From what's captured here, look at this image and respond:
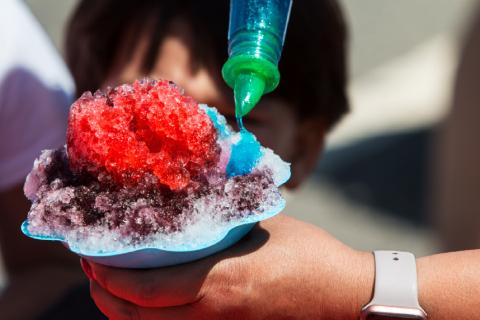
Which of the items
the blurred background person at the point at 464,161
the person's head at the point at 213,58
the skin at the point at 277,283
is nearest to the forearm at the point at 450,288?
the skin at the point at 277,283

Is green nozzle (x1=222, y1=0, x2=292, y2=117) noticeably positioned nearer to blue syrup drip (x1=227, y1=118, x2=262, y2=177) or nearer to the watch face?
blue syrup drip (x1=227, y1=118, x2=262, y2=177)

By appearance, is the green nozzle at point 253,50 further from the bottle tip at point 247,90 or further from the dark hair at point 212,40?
the dark hair at point 212,40

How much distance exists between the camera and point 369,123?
3336mm

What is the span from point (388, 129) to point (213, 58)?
2216 mm

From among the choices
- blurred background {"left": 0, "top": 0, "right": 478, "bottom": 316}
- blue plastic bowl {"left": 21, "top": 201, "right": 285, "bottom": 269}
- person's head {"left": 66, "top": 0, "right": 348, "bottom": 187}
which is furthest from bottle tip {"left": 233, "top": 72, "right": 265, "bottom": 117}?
blurred background {"left": 0, "top": 0, "right": 478, "bottom": 316}

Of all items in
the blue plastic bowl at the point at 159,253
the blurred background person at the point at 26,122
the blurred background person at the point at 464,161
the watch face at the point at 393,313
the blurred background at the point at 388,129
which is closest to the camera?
the blue plastic bowl at the point at 159,253

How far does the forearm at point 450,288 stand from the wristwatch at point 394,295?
0.06 ft

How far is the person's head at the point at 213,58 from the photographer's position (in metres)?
1.22

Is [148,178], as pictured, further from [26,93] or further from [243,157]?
[26,93]

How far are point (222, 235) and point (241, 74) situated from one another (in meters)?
0.18

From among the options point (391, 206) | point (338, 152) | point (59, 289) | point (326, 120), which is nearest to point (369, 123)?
point (338, 152)

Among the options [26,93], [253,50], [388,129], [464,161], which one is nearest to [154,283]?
[253,50]

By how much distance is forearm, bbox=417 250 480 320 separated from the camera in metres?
0.79

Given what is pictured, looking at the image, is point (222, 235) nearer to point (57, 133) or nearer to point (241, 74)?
point (241, 74)
